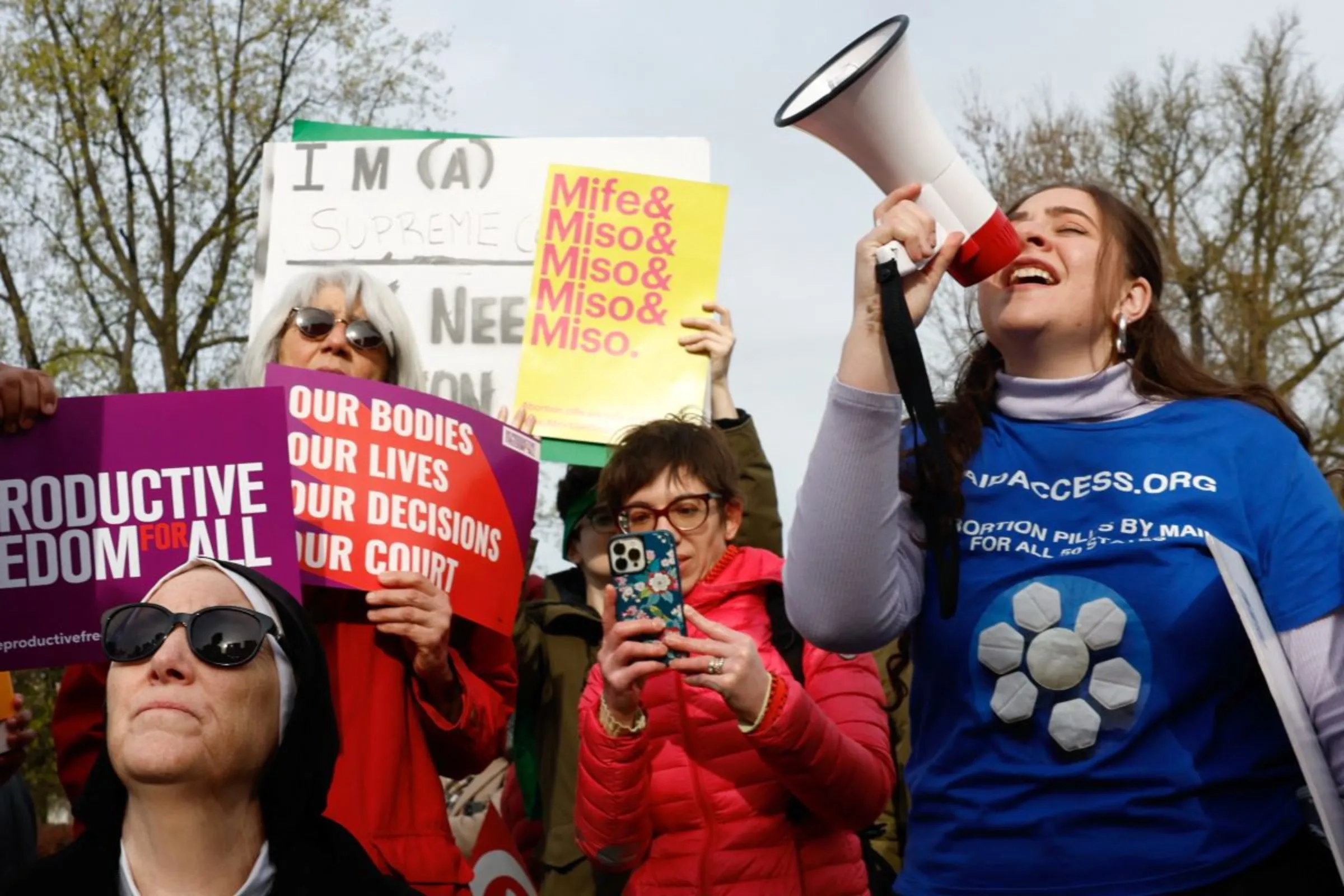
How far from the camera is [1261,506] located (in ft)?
8.75

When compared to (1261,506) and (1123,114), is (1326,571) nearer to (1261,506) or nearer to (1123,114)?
(1261,506)

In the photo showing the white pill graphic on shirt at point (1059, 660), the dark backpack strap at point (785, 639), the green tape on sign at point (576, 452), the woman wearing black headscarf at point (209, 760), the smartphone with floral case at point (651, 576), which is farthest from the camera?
the green tape on sign at point (576, 452)

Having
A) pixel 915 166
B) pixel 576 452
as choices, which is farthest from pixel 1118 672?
pixel 576 452

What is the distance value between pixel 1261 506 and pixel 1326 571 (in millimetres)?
136

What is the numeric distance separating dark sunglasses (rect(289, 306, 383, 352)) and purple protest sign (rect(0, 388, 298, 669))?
55cm

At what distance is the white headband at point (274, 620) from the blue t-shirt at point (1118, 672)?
3.21 feet

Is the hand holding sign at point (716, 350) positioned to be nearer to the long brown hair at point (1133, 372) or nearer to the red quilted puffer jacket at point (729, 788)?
the red quilted puffer jacket at point (729, 788)

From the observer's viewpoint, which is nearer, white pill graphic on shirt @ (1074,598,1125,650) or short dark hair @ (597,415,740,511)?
white pill graphic on shirt @ (1074,598,1125,650)

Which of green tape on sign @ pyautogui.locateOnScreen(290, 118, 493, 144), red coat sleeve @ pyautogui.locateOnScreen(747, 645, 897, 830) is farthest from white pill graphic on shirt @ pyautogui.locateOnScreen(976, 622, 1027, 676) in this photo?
green tape on sign @ pyautogui.locateOnScreen(290, 118, 493, 144)

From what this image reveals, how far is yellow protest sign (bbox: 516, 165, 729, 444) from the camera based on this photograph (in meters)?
4.82

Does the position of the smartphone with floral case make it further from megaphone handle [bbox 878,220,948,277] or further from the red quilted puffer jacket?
megaphone handle [bbox 878,220,948,277]

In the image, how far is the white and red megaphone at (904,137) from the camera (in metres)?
2.66

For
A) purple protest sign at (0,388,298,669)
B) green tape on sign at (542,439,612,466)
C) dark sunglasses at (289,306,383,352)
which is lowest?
green tape on sign at (542,439,612,466)

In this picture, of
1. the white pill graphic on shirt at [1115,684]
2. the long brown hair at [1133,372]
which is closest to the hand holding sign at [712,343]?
the long brown hair at [1133,372]
